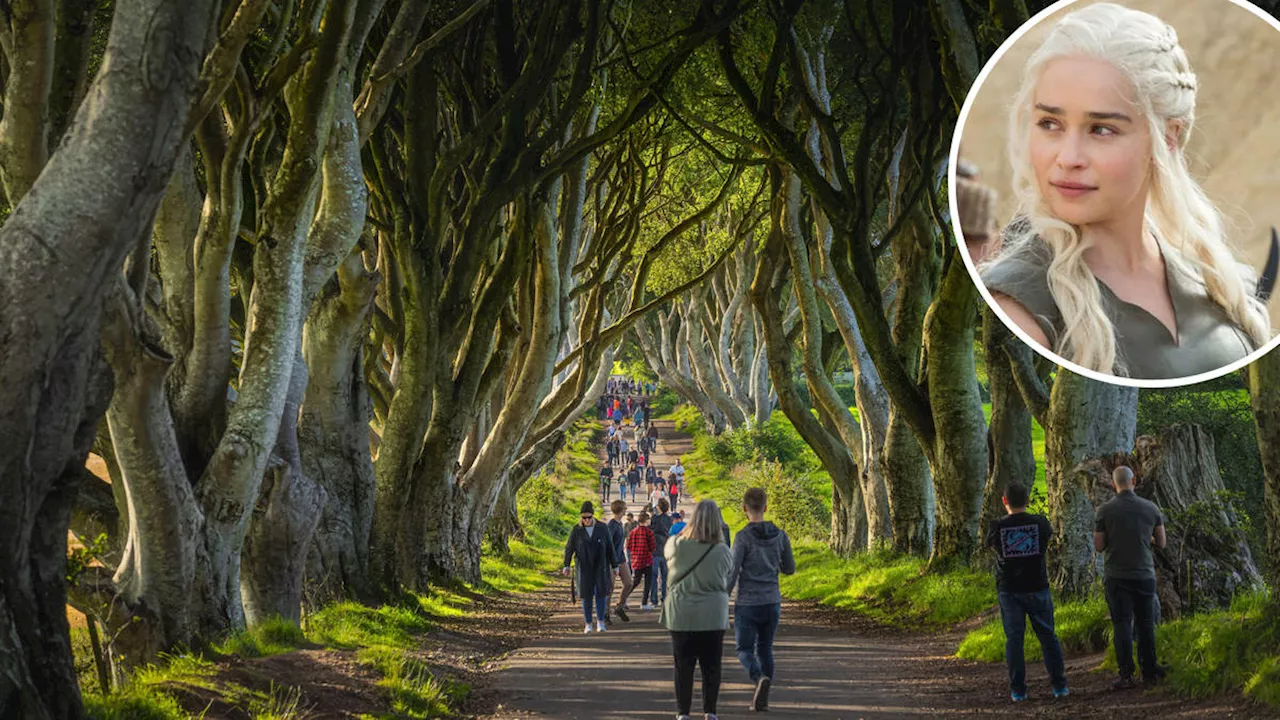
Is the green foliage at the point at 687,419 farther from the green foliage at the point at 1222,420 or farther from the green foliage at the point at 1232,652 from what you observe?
the green foliage at the point at 1232,652

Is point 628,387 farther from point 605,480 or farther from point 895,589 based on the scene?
point 895,589

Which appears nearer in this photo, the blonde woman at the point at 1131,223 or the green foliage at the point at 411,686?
the blonde woman at the point at 1131,223

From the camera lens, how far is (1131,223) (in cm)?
526

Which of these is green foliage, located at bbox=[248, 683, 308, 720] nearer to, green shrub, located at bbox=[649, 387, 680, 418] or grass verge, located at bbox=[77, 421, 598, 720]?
grass verge, located at bbox=[77, 421, 598, 720]

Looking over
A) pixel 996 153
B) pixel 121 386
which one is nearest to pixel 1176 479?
pixel 996 153

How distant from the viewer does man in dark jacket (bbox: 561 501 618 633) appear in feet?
55.8

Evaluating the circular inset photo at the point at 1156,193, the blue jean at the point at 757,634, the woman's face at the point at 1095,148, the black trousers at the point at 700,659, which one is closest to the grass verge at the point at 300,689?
the black trousers at the point at 700,659

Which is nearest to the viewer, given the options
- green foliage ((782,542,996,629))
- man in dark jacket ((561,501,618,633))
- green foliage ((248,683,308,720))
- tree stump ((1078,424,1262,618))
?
green foliage ((248,683,308,720))

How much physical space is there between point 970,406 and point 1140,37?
10.9 meters

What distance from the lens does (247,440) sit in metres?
10.3

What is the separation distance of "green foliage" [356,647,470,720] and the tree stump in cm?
521

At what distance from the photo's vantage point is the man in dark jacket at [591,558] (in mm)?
17000

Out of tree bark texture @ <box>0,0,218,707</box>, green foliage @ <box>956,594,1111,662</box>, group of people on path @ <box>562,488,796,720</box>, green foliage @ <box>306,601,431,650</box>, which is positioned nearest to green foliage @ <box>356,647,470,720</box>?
green foliage @ <box>306,601,431,650</box>

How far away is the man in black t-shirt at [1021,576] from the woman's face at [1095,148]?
5131 millimetres
